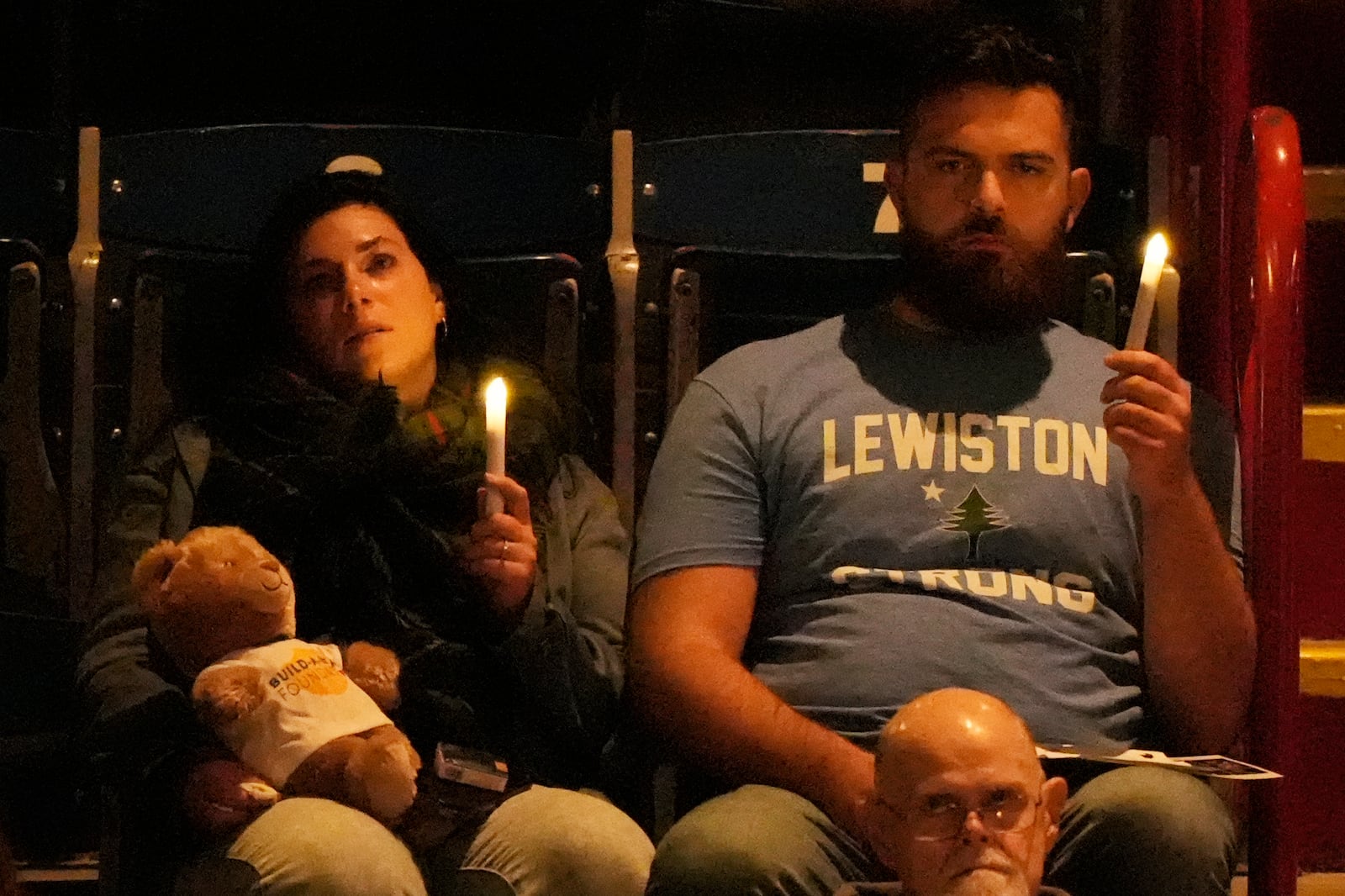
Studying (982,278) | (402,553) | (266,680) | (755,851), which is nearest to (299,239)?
(402,553)

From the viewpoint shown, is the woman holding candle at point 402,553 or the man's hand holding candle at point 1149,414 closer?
the woman holding candle at point 402,553

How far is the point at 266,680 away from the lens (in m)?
1.63

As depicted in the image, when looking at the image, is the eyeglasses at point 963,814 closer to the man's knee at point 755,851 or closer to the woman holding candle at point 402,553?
the man's knee at point 755,851

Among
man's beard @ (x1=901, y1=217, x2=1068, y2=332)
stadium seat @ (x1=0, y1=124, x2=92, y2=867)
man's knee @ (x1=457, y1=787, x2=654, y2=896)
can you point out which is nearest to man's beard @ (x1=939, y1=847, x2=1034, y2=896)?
man's knee @ (x1=457, y1=787, x2=654, y2=896)

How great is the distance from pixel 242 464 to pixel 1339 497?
1.27 metres

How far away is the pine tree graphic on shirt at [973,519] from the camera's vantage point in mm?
1887

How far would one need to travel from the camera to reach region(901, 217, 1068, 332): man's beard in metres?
2.00

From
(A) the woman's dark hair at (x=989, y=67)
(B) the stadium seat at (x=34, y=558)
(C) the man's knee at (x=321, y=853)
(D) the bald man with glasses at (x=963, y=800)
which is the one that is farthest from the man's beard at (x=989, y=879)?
(B) the stadium seat at (x=34, y=558)

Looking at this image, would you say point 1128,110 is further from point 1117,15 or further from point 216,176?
point 216,176

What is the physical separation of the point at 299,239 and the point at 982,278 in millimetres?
787

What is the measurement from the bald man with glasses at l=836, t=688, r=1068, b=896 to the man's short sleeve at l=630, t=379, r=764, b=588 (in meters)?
0.46

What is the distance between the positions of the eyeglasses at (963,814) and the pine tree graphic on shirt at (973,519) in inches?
19.1

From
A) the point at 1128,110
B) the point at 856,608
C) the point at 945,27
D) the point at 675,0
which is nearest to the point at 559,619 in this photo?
the point at 856,608

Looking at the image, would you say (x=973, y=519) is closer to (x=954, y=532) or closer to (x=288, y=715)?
(x=954, y=532)
